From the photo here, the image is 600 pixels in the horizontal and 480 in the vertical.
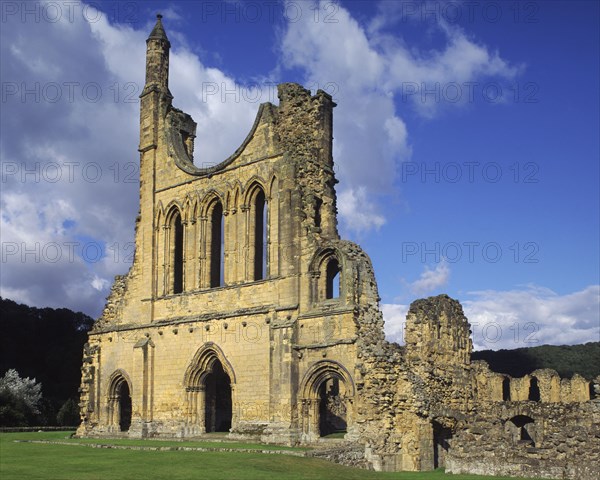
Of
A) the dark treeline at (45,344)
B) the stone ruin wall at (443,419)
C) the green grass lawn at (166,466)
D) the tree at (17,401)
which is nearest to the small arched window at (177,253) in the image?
the green grass lawn at (166,466)

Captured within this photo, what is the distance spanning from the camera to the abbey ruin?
2112 cm

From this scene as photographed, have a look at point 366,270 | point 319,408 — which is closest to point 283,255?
point 366,270

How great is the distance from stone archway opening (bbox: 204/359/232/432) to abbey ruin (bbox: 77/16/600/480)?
71 mm

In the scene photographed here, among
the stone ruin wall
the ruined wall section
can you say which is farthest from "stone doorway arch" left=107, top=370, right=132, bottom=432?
the ruined wall section

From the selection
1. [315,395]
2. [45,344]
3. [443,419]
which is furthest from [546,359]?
[315,395]

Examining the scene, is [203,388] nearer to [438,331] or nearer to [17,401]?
[438,331]

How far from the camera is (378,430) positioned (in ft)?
68.7

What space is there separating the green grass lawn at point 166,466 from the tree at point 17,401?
17519 millimetres

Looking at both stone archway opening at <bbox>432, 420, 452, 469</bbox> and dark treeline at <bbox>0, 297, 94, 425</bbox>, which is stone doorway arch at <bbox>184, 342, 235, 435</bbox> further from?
dark treeline at <bbox>0, 297, 94, 425</bbox>

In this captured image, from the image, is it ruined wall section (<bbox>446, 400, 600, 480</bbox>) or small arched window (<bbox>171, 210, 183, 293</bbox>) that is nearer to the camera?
ruined wall section (<bbox>446, 400, 600, 480</bbox>)

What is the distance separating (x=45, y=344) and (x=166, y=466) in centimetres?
4569

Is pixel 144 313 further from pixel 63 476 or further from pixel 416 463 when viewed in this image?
pixel 63 476

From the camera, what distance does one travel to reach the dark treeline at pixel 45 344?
53031mm

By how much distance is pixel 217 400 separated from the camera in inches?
1137
